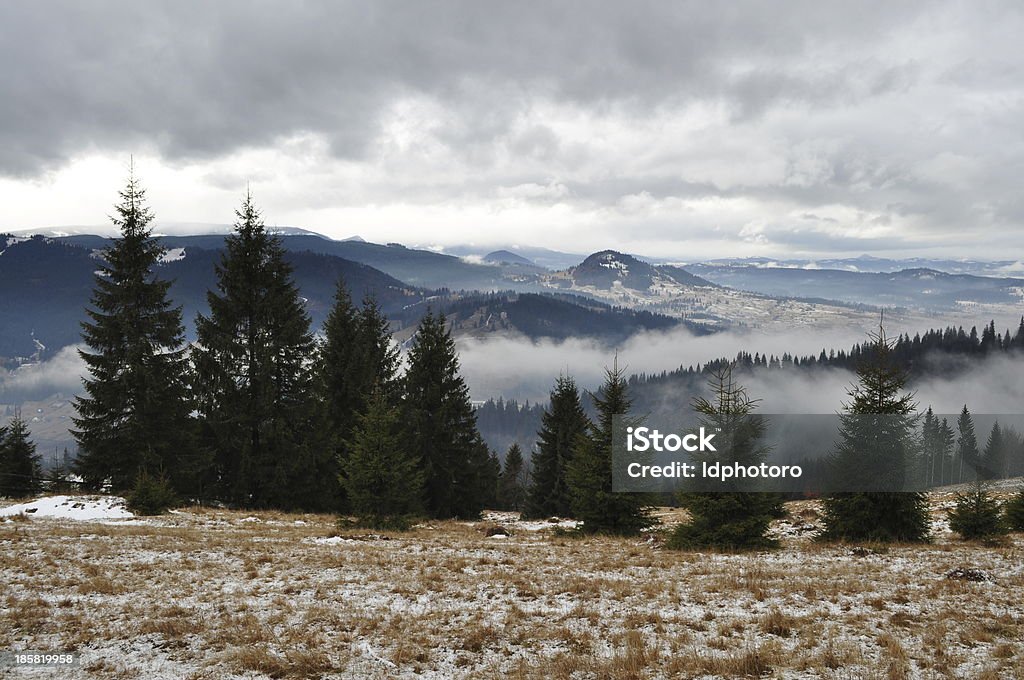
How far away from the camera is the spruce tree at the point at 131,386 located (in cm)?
Result: 2905

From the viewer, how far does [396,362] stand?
4197 cm

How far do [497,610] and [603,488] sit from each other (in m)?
12.4

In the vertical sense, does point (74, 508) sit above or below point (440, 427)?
below

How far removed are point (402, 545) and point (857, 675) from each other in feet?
48.9

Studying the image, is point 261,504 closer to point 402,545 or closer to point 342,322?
point 342,322

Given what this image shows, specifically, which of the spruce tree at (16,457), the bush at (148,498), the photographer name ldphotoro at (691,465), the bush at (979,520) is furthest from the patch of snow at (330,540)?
the spruce tree at (16,457)

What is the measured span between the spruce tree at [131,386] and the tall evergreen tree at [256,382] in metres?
1.54

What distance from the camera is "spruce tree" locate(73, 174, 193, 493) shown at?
95.3ft

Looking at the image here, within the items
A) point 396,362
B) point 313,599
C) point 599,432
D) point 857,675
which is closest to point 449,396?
point 396,362

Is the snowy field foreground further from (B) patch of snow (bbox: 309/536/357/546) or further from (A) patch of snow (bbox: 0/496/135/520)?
(A) patch of snow (bbox: 0/496/135/520)

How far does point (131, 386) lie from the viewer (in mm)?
28969

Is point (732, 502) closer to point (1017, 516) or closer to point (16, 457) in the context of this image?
point (1017, 516)

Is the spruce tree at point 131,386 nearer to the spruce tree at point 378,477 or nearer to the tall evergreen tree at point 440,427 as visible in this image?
the spruce tree at point 378,477

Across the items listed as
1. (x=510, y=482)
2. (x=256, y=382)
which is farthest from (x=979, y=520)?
(x=510, y=482)
